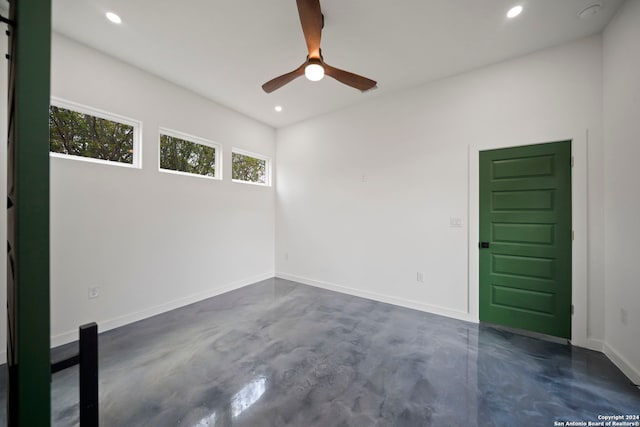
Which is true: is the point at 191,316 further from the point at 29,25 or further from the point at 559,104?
Answer: the point at 559,104

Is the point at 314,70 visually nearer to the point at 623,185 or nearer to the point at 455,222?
the point at 455,222

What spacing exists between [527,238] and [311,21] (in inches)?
120

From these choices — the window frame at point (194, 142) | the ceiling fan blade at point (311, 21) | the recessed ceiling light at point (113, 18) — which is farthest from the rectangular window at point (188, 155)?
the ceiling fan blade at point (311, 21)

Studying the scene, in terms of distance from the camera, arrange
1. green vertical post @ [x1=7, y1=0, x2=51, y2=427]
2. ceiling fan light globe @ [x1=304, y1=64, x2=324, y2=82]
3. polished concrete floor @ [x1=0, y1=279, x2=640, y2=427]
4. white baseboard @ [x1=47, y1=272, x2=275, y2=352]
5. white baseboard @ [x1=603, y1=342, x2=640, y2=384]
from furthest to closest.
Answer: white baseboard @ [x1=47, y1=272, x2=275, y2=352] < ceiling fan light globe @ [x1=304, y1=64, x2=324, y2=82] < white baseboard @ [x1=603, y1=342, x2=640, y2=384] < polished concrete floor @ [x1=0, y1=279, x2=640, y2=427] < green vertical post @ [x1=7, y1=0, x2=51, y2=427]

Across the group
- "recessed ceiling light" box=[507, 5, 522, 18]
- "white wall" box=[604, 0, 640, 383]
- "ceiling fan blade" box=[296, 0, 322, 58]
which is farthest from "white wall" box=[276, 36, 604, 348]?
"ceiling fan blade" box=[296, 0, 322, 58]

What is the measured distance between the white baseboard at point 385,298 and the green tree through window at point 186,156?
8.06 ft

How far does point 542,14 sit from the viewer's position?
2.11m

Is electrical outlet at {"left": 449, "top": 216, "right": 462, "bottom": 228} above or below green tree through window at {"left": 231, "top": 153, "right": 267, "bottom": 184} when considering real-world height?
below

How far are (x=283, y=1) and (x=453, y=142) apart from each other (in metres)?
2.44

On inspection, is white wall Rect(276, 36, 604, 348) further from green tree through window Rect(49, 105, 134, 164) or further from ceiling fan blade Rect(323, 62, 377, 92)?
green tree through window Rect(49, 105, 134, 164)

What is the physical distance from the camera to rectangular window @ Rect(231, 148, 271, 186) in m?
4.23

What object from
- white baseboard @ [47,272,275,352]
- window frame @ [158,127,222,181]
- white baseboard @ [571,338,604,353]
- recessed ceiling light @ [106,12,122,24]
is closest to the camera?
recessed ceiling light @ [106,12,122,24]

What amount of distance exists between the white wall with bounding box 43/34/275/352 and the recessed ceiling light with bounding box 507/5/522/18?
3733mm

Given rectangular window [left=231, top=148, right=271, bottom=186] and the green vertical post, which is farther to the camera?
rectangular window [left=231, top=148, right=271, bottom=186]
